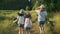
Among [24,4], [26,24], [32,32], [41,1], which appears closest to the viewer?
[26,24]

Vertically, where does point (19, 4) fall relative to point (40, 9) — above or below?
above

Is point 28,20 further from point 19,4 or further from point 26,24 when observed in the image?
point 19,4

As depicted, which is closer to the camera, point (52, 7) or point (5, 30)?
point (5, 30)

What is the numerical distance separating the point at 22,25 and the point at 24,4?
24.5 metres

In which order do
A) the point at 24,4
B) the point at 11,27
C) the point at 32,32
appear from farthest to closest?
the point at 24,4
the point at 11,27
the point at 32,32

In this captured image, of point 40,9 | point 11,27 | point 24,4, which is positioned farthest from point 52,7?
point 24,4

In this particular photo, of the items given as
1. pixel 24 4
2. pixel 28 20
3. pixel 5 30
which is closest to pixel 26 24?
pixel 28 20

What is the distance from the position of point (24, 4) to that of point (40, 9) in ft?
79.5

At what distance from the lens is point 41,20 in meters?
13.1

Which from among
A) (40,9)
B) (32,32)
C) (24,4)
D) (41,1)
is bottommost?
(32,32)

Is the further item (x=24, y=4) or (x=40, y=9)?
(x=24, y=4)

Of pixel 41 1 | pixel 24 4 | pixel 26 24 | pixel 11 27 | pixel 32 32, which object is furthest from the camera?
pixel 24 4

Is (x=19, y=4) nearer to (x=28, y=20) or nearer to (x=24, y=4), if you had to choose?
(x=24, y=4)

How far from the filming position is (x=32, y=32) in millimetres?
14867
